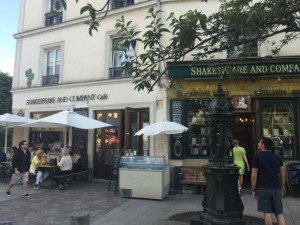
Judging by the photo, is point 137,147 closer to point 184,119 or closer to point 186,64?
point 184,119

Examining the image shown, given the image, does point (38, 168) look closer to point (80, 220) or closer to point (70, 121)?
point (70, 121)

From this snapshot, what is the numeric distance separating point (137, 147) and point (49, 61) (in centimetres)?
639

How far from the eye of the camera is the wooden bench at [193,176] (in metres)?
9.93

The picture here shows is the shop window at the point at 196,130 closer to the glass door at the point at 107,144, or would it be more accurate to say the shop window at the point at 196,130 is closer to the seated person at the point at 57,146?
the glass door at the point at 107,144

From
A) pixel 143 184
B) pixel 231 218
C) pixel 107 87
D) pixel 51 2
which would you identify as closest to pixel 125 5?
pixel 107 87

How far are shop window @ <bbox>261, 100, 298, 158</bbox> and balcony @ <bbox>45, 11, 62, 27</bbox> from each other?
32.4ft

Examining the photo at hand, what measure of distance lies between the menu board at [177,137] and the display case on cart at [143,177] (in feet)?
4.70

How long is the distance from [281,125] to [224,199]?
5867 millimetres

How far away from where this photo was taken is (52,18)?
591 inches

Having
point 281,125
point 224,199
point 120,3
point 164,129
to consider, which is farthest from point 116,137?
point 224,199

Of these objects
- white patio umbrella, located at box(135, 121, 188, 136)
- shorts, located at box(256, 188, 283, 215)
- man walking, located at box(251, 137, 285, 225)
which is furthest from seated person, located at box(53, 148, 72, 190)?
shorts, located at box(256, 188, 283, 215)

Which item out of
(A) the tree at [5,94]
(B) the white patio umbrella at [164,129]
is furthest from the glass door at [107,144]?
(A) the tree at [5,94]

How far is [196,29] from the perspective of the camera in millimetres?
6223

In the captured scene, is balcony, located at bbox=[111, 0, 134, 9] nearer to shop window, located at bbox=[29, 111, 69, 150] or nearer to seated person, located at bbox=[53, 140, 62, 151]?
shop window, located at bbox=[29, 111, 69, 150]
